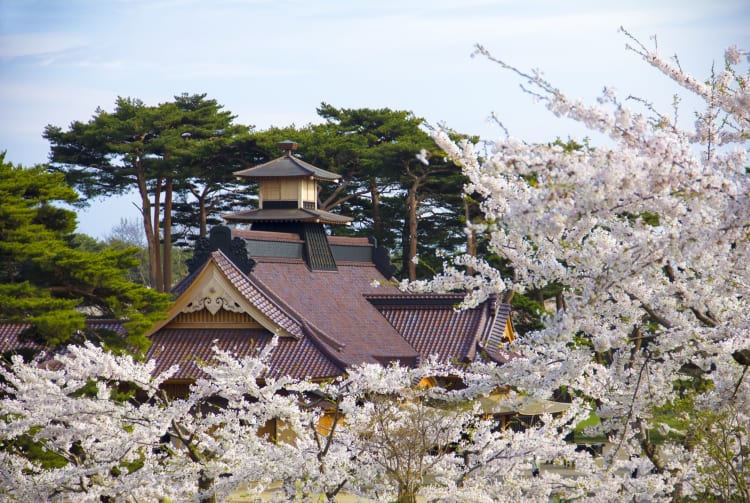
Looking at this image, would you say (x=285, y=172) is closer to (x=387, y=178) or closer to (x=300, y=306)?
(x=300, y=306)

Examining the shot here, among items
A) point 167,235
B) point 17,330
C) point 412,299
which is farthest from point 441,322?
point 167,235

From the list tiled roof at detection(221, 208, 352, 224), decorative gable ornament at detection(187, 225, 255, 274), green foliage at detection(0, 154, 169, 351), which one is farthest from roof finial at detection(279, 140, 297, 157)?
green foliage at detection(0, 154, 169, 351)

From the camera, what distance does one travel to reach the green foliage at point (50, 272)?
1288 centimetres

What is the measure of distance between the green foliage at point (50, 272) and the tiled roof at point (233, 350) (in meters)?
2.96

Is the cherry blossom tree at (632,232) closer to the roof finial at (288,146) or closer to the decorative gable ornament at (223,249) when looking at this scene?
the decorative gable ornament at (223,249)

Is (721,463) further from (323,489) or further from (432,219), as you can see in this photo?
(432,219)

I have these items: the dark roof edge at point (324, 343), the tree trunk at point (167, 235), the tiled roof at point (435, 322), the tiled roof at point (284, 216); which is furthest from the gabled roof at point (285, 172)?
the tree trunk at point (167, 235)

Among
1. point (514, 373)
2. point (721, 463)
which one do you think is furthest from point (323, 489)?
point (721, 463)

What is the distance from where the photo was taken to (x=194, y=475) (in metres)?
8.56

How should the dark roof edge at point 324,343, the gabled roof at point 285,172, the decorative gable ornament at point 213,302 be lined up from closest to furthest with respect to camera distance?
the dark roof edge at point 324,343
the decorative gable ornament at point 213,302
the gabled roof at point 285,172

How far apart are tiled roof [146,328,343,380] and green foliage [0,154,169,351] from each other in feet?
9.70

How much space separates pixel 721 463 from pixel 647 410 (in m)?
0.75

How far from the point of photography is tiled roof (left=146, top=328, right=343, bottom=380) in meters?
17.2

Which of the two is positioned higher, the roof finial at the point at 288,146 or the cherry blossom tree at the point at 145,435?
the roof finial at the point at 288,146
